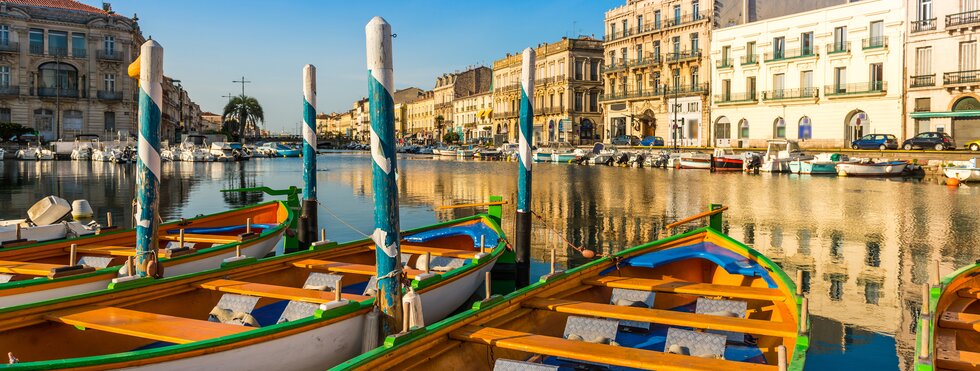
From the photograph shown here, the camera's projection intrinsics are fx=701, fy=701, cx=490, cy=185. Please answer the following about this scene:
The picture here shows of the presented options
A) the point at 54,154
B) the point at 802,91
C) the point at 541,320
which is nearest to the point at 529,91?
the point at 541,320

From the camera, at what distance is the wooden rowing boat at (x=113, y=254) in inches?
322

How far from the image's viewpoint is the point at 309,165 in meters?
14.0

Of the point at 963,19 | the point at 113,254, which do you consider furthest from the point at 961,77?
the point at 113,254

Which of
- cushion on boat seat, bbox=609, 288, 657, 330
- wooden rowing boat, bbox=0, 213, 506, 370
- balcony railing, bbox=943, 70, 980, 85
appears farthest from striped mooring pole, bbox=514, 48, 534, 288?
balcony railing, bbox=943, 70, 980, 85

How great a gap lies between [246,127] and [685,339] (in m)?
111

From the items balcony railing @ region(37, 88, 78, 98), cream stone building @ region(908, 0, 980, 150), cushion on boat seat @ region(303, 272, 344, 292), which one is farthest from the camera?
balcony railing @ region(37, 88, 78, 98)

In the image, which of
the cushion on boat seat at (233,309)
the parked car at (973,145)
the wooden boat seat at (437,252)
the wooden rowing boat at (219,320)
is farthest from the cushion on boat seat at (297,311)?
the parked car at (973,145)

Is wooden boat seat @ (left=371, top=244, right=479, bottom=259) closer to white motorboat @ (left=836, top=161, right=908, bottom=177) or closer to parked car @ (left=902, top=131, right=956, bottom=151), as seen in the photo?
white motorboat @ (left=836, top=161, right=908, bottom=177)

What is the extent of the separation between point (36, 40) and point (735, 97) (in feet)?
217

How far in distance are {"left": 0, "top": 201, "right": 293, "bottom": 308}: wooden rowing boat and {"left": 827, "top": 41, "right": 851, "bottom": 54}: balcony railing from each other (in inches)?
1898

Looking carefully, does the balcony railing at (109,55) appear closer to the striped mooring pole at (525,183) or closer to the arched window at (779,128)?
the arched window at (779,128)

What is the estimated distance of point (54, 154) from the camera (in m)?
64.0

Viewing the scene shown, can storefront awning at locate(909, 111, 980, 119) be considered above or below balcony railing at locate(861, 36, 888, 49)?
below

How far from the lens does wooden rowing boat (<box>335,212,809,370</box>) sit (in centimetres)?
538
